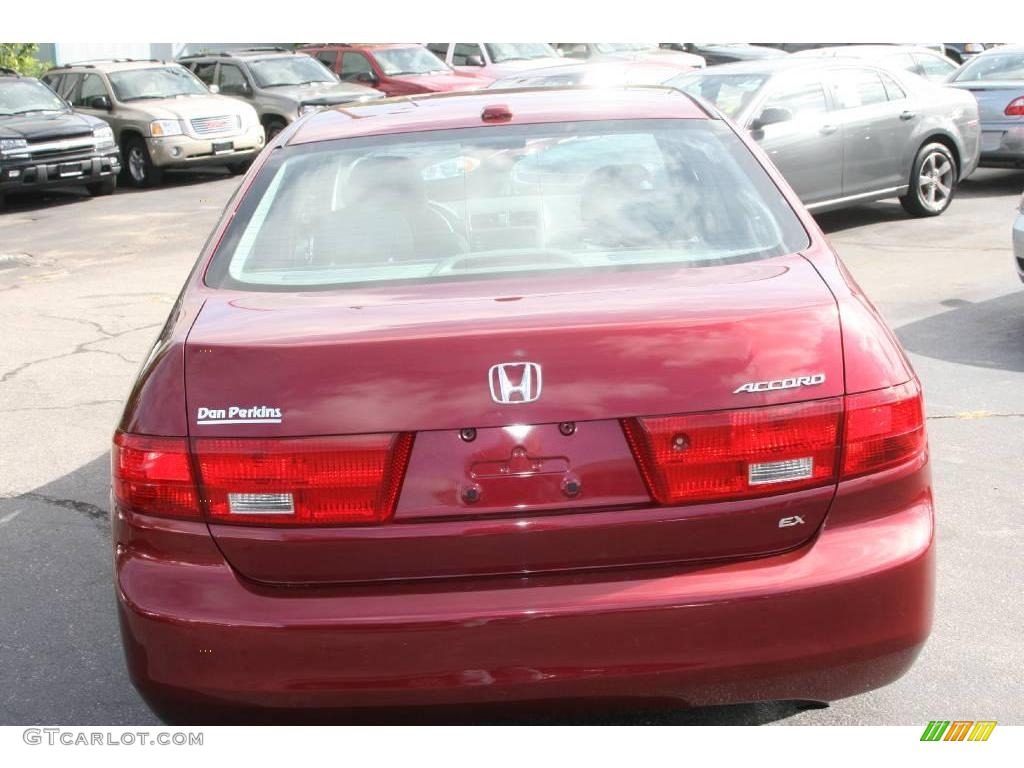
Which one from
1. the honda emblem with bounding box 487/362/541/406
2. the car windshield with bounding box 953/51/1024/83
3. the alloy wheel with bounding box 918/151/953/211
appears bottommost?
the alloy wheel with bounding box 918/151/953/211

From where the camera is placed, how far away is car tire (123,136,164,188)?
19.6 meters

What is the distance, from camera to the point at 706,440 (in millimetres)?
2865

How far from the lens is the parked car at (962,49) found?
102 ft

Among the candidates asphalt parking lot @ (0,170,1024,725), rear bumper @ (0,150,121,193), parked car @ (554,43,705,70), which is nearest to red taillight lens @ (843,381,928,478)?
asphalt parking lot @ (0,170,1024,725)

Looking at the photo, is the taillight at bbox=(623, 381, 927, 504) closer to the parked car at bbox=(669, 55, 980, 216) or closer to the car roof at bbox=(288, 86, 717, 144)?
the car roof at bbox=(288, 86, 717, 144)

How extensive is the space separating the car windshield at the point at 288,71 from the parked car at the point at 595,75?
475 cm

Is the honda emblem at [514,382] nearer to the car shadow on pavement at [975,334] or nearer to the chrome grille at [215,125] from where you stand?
the car shadow on pavement at [975,334]

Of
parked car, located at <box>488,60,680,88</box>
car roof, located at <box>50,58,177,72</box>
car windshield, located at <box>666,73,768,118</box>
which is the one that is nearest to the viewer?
car windshield, located at <box>666,73,768,118</box>

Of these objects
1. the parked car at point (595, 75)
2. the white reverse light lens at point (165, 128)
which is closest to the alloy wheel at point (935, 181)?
the parked car at point (595, 75)

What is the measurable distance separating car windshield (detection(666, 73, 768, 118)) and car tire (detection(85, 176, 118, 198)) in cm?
911

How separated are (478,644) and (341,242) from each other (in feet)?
4.38

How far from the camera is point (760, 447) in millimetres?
2887
